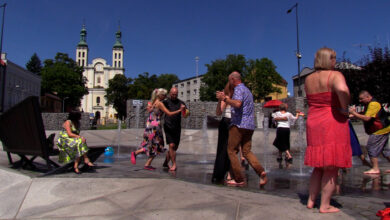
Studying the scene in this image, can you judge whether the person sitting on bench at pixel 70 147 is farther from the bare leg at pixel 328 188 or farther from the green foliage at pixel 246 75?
the green foliage at pixel 246 75

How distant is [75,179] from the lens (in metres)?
3.76

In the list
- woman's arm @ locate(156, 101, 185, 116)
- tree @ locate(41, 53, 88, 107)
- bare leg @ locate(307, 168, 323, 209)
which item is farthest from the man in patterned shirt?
tree @ locate(41, 53, 88, 107)

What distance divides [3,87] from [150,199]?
5058cm

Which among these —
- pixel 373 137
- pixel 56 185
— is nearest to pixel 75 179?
pixel 56 185

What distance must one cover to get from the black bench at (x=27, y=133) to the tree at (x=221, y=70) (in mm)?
51869

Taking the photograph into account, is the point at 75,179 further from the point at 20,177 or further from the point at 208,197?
the point at 208,197

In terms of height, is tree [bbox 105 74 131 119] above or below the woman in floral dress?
above

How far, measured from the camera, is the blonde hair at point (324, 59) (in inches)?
112

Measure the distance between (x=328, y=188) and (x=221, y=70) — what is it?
55.1m

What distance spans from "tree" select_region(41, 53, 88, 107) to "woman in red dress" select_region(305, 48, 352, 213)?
5842 cm

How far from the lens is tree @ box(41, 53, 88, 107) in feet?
182

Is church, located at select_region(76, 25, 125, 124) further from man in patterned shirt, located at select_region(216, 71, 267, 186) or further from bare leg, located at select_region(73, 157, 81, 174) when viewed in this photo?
man in patterned shirt, located at select_region(216, 71, 267, 186)

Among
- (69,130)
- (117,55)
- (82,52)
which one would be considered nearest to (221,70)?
(69,130)

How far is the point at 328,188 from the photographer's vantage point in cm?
273
